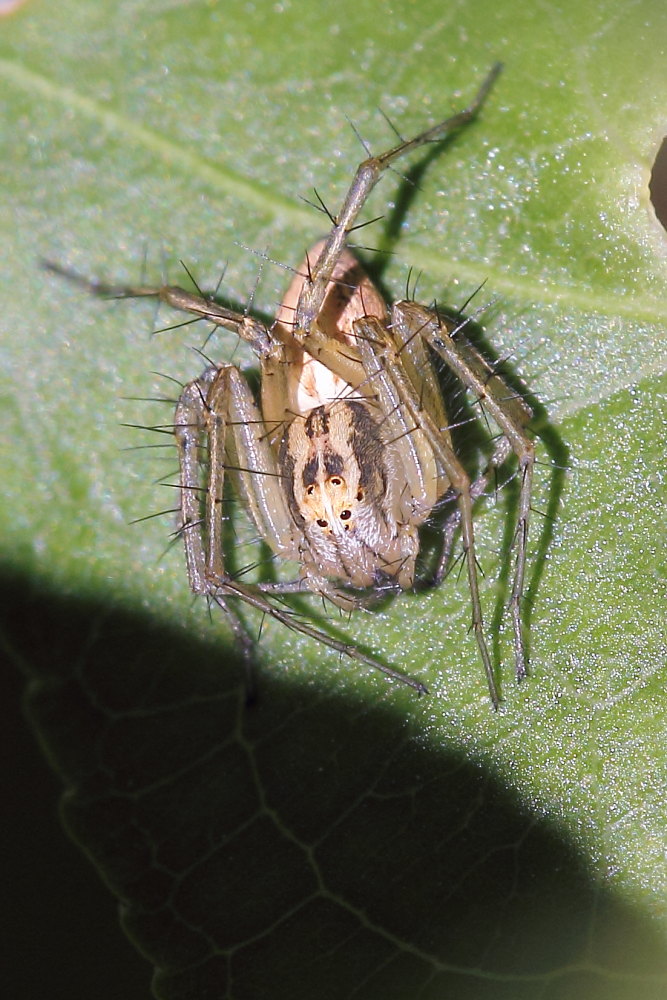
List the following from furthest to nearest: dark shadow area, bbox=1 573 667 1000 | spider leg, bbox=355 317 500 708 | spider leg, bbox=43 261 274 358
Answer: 1. spider leg, bbox=43 261 274 358
2. dark shadow area, bbox=1 573 667 1000
3. spider leg, bbox=355 317 500 708

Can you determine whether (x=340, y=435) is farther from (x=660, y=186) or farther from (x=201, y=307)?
(x=660, y=186)

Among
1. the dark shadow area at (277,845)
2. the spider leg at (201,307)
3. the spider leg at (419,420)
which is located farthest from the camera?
the spider leg at (201,307)

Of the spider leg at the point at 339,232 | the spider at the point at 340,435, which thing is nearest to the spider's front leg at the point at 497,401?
the spider at the point at 340,435

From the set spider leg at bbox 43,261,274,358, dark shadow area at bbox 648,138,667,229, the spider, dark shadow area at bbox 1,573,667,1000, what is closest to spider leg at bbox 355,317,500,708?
the spider

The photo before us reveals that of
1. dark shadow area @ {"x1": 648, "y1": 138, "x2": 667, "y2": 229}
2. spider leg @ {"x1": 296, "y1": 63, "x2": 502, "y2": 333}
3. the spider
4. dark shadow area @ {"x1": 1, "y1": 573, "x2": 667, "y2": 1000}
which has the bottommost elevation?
dark shadow area @ {"x1": 1, "y1": 573, "x2": 667, "y2": 1000}

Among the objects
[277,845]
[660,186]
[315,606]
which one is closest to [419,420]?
[315,606]

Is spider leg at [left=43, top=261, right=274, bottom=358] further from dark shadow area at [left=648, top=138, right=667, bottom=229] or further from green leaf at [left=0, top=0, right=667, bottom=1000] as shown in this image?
dark shadow area at [left=648, top=138, right=667, bottom=229]

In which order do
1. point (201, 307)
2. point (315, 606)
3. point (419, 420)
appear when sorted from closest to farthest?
point (419, 420) < point (201, 307) < point (315, 606)

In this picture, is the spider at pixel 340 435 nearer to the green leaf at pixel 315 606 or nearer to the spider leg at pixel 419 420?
the spider leg at pixel 419 420
